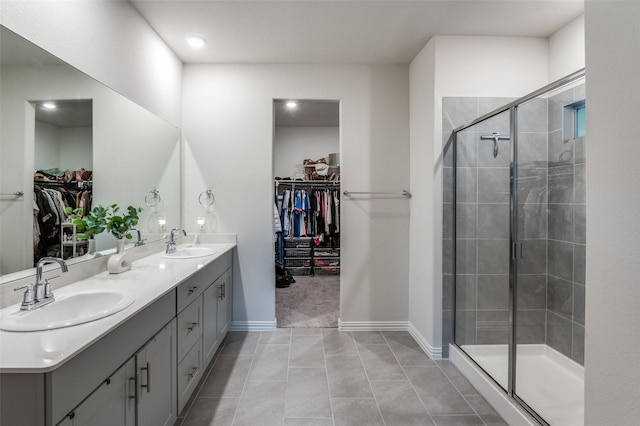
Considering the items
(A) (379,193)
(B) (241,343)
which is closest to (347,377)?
(B) (241,343)

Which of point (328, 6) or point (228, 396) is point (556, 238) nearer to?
point (328, 6)

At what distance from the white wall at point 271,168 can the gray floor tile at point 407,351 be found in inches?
8.8

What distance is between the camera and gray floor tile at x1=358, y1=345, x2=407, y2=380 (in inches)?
86.2

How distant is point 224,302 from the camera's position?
8.50 ft

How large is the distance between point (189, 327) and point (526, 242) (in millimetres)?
2270

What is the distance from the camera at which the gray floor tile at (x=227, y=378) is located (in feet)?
6.41

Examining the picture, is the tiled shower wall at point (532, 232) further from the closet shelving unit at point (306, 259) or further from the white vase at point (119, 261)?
the closet shelving unit at point (306, 259)

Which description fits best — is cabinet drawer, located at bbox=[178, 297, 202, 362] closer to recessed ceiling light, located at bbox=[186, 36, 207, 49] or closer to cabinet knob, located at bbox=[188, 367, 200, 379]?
cabinet knob, located at bbox=[188, 367, 200, 379]

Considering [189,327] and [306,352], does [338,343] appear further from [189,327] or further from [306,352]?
[189,327]

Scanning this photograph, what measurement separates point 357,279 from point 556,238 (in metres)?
1.63

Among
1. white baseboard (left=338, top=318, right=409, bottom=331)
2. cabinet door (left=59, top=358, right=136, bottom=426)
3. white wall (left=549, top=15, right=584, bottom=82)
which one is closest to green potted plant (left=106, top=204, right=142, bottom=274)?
cabinet door (left=59, top=358, right=136, bottom=426)

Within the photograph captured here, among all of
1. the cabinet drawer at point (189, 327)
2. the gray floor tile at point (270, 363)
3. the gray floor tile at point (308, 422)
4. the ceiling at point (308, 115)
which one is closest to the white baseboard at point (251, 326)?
the gray floor tile at point (270, 363)

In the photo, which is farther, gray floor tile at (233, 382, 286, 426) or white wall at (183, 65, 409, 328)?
white wall at (183, 65, 409, 328)

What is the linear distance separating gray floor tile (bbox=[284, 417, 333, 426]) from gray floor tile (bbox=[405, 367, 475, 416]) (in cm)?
63
